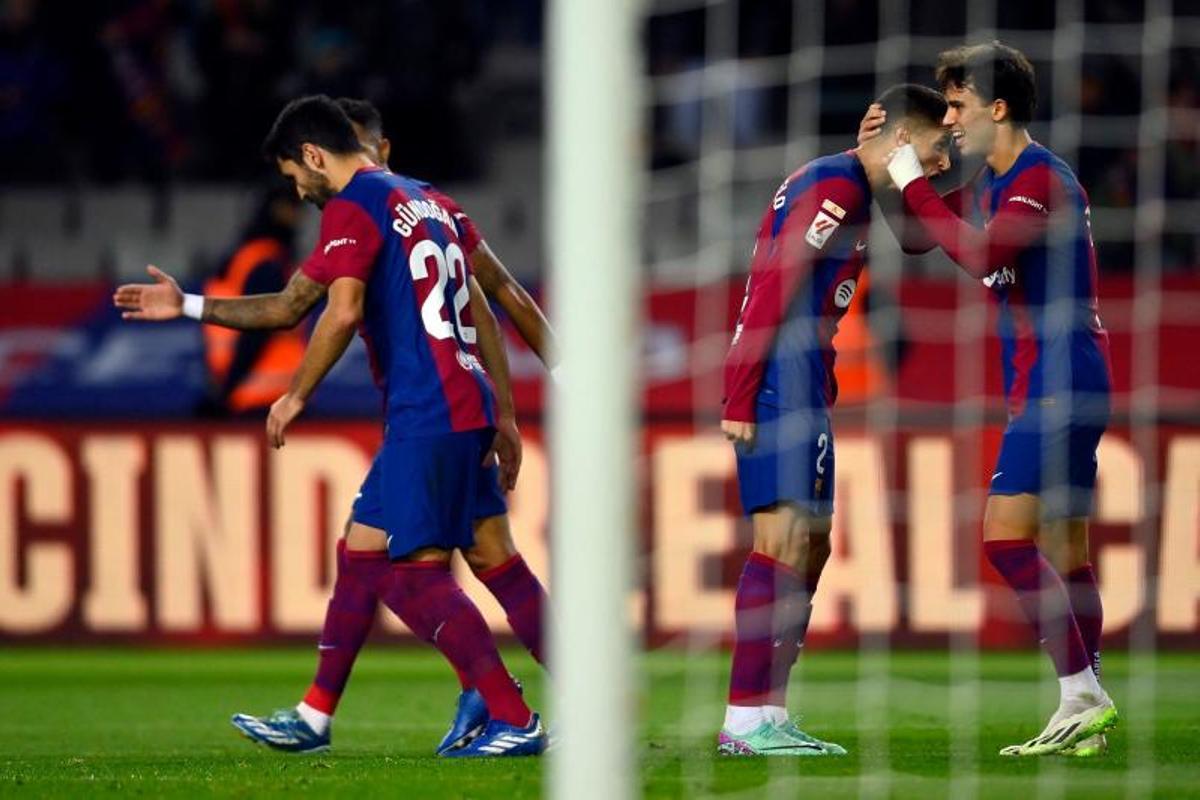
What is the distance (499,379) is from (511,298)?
25 cm

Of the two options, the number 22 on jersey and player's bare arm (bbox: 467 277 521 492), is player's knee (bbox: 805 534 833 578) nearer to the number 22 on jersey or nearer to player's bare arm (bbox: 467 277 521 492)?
player's bare arm (bbox: 467 277 521 492)

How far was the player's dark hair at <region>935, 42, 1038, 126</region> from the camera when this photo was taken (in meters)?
5.93

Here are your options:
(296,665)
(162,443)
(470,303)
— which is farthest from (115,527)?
(470,303)

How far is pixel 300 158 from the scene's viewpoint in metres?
6.10

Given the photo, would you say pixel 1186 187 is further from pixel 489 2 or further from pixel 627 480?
pixel 627 480

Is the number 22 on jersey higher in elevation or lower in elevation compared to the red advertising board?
higher

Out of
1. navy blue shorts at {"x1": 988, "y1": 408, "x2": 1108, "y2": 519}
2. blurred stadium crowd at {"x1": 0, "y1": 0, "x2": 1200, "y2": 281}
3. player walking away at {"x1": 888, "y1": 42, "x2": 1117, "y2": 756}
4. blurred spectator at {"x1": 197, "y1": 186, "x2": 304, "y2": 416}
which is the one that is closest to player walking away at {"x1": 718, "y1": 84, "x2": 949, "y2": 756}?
player walking away at {"x1": 888, "y1": 42, "x2": 1117, "y2": 756}

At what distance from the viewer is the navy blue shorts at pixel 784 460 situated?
5836mm

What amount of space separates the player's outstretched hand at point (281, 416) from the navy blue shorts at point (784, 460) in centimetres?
123

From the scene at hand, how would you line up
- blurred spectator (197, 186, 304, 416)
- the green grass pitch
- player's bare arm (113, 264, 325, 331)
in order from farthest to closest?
blurred spectator (197, 186, 304, 416) < player's bare arm (113, 264, 325, 331) < the green grass pitch

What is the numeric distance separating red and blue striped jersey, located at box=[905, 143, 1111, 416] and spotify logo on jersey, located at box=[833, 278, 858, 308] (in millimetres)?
278

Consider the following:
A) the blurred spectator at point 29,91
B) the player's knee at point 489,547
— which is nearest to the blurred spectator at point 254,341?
the blurred spectator at point 29,91

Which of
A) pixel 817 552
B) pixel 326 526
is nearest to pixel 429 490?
pixel 817 552

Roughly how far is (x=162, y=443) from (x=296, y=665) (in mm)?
1491
